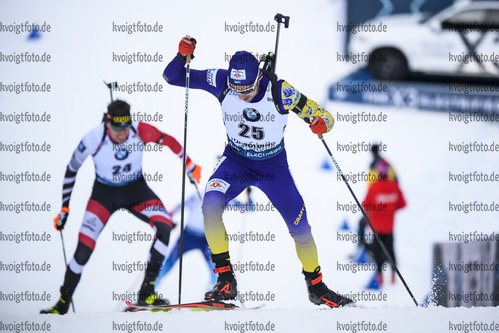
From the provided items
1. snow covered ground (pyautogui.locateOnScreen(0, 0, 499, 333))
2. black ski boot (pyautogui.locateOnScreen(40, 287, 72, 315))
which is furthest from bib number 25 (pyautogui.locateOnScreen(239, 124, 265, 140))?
black ski boot (pyautogui.locateOnScreen(40, 287, 72, 315))

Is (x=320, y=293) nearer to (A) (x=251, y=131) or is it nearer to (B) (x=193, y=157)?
(A) (x=251, y=131)

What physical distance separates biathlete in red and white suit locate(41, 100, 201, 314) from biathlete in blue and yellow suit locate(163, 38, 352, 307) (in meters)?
0.79

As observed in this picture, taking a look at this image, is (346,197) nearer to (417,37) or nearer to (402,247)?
(402,247)

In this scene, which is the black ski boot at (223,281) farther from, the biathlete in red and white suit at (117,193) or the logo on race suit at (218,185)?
the biathlete in red and white suit at (117,193)

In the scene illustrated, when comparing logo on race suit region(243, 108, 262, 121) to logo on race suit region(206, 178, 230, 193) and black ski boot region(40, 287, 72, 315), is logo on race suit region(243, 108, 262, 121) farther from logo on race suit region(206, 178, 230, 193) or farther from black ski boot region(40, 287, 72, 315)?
black ski boot region(40, 287, 72, 315)

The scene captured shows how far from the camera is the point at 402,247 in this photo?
797 cm

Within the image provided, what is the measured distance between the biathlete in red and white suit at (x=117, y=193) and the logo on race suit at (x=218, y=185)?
0.85 metres

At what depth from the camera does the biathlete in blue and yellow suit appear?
17.3ft

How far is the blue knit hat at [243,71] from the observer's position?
5031 millimetres

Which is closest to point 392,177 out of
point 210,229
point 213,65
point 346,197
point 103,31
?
point 346,197

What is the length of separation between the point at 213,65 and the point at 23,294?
10.6 feet

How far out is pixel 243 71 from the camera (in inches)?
198

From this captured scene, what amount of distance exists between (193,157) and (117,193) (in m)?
1.46

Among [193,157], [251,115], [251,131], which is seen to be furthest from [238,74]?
[193,157]
